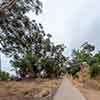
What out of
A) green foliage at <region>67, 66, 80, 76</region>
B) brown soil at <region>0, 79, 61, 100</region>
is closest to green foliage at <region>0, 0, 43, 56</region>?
brown soil at <region>0, 79, 61, 100</region>

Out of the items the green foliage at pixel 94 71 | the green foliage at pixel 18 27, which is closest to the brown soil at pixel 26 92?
the green foliage at pixel 18 27

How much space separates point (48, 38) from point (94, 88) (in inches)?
351

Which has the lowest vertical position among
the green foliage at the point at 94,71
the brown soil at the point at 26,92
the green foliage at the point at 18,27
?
the brown soil at the point at 26,92

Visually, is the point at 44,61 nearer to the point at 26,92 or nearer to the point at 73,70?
the point at 73,70

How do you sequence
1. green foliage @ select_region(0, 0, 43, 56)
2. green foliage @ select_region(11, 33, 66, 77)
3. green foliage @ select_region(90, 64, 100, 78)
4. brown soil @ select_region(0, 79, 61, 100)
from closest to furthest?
brown soil @ select_region(0, 79, 61, 100)
green foliage @ select_region(0, 0, 43, 56)
green foliage @ select_region(90, 64, 100, 78)
green foliage @ select_region(11, 33, 66, 77)

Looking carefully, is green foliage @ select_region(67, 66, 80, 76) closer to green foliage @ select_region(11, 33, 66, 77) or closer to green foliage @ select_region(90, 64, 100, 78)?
green foliage @ select_region(11, 33, 66, 77)

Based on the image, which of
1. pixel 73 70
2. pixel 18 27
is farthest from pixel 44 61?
pixel 18 27

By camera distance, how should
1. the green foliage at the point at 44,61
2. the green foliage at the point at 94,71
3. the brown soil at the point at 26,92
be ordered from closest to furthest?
the brown soil at the point at 26,92
the green foliage at the point at 94,71
the green foliage at the point at 44,61

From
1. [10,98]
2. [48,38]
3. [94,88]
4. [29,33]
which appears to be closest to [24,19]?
[29,33]

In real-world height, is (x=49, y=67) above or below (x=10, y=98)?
above

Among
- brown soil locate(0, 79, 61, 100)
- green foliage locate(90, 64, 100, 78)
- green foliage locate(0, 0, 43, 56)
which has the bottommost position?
brown soil locate(0, 79, 61, 100)

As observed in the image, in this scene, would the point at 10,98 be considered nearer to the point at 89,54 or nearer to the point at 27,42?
the point at 27,42

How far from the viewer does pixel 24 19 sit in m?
15.8

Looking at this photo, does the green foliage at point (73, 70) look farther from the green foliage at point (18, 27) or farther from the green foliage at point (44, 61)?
the green foliage at point (18, 27)
